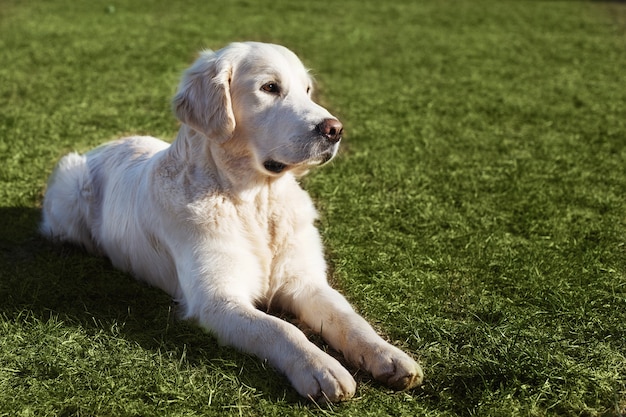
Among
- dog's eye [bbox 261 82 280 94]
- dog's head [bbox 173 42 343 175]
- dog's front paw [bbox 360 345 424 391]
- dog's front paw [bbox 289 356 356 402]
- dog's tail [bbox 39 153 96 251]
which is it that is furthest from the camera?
dog's tail [bbox 39 153 96 251]

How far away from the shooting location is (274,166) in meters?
4.04

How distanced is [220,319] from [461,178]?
130 inches

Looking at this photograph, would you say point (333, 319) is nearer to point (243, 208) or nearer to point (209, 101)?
point (243, 208)

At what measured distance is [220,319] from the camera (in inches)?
146

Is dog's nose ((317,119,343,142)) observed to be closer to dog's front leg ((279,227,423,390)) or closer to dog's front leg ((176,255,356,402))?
dog's front leg ((279,227,423,390))

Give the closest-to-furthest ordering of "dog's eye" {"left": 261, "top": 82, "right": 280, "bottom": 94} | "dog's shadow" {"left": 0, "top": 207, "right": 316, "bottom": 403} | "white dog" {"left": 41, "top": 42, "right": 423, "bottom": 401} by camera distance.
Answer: "dog's shadow" {"left": 0, "top": 207, "right": 316, "bottom": 403}, "white dog" {"left": 41, "top": 42, "right": 423, "bottom": 401}, "dog's eye" {"left": 261, "top": 82, "right": 280, "bottom": 94}

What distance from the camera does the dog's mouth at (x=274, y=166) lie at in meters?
4.03

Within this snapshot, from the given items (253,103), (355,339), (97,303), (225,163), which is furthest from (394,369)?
(97,303)

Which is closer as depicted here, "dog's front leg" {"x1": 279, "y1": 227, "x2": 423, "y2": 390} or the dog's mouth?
"dog's front leg" {"x1": 279, "y1": 227, "x2": 423, "y2": 390}

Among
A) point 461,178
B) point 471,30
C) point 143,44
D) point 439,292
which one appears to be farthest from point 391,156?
point 471,30

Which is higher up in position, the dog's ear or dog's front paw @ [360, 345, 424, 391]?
the dog's ear

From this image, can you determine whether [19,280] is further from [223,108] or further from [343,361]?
[343,361]

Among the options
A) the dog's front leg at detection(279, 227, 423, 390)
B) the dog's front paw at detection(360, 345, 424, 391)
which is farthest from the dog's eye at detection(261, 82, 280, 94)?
the dog's front paw at detection(360, 345, 424, 391)

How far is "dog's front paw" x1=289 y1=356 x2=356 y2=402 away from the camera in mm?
3213
